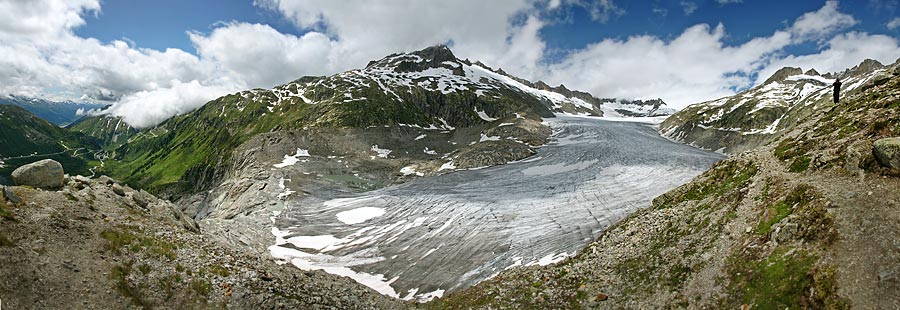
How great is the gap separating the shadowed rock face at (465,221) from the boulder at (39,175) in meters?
22.3

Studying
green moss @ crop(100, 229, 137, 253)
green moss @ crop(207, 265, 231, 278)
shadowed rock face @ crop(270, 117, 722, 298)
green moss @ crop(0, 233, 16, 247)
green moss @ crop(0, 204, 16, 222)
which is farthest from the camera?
shadowed rock face @ crop(270, 117, 722, 298)

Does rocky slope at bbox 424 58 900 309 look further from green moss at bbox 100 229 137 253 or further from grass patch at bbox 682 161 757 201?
green moss at bbox 100 229 137 253

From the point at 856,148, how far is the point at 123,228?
40140mm

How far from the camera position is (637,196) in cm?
4966

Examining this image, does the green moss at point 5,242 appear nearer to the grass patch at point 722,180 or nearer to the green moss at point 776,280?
the green moss at point 776,280

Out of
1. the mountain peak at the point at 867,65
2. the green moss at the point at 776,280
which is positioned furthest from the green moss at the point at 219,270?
the mountain peak at the point at 867,65

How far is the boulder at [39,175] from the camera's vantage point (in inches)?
979

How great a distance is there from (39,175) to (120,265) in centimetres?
1061

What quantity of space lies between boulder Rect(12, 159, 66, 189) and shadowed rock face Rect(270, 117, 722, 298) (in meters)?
22.3

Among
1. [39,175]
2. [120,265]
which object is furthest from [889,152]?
[39,175]

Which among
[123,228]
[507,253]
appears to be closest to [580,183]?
[507,253]

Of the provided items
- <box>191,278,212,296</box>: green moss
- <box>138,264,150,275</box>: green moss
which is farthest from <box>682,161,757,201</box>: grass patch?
<box>138,264,150,275</box>: green moss

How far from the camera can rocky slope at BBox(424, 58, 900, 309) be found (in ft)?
48.9

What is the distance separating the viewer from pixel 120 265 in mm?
20984
